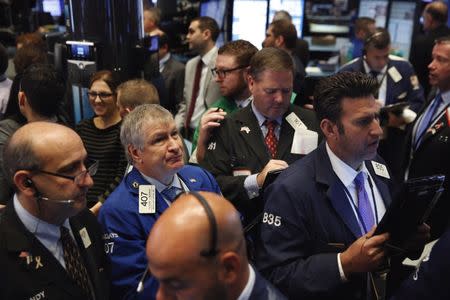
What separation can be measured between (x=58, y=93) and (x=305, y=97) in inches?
69.6

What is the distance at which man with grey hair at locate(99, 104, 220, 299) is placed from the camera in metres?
2.03

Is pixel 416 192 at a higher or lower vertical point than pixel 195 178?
higher

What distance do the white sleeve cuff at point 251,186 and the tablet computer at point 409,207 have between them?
2.75 ft

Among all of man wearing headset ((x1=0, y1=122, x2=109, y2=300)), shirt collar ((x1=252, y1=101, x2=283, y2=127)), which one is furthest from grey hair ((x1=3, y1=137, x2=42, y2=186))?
shirt collar ((x1=252, y1=101, x2=283, y2=127))

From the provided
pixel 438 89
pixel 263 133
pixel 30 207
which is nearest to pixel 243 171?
pixel 263 133

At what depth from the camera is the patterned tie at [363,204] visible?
211 cm

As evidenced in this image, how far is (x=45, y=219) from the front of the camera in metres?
1.86

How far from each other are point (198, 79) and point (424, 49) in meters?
3.37

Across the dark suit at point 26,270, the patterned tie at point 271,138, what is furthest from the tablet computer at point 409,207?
the dark suit at point 26,270

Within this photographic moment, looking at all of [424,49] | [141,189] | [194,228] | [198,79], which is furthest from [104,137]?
[424,49]

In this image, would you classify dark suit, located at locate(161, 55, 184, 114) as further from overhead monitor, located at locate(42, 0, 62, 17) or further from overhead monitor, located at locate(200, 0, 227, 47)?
overhead monitor, located at locate(42, 0, 62, 17)

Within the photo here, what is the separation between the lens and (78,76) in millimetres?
3455

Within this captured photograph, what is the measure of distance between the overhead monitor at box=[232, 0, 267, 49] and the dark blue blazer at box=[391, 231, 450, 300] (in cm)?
538

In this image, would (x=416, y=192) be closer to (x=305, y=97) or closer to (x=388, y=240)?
(x=388, y=240)
